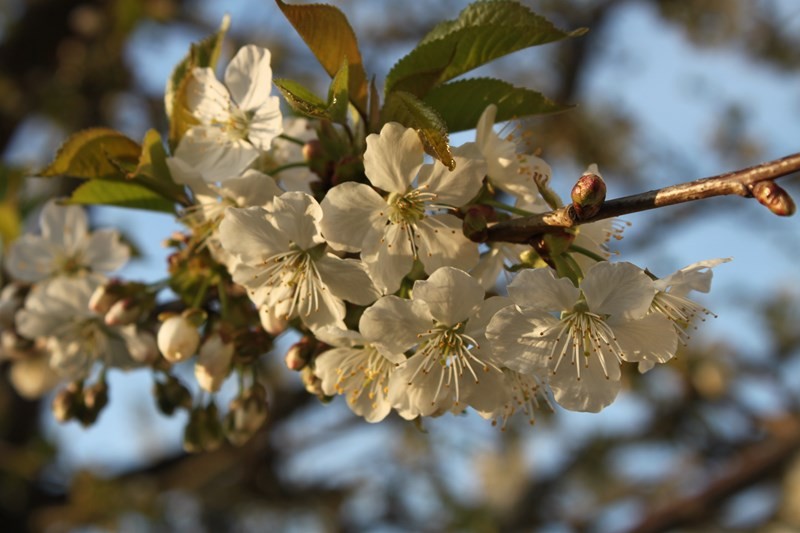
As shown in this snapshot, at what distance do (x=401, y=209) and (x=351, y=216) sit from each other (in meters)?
0.08

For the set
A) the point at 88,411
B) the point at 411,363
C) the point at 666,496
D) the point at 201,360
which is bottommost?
the point at 666,496

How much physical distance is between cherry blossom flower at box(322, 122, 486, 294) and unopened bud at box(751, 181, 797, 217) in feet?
1.28

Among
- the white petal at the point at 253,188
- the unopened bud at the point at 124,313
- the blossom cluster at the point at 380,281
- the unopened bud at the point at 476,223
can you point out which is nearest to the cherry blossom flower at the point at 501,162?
the blossom cluster at the point at 380,281

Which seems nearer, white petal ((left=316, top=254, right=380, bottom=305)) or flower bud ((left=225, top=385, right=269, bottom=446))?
white petal ((left=316, top=254, right=380, bottom=305))

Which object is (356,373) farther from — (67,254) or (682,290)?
(67,254)

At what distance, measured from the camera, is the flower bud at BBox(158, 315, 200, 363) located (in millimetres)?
1281

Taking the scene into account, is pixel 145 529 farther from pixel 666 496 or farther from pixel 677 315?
pixel 677 315

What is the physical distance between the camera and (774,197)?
0.78 metres

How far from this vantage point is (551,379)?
3.63ft

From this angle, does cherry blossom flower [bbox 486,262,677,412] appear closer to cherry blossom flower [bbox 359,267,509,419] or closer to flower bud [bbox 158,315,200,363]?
cherry blossom flower [bbox 359,267,509,419]

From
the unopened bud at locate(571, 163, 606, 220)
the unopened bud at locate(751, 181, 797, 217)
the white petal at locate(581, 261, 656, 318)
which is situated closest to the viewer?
the unopened bud at locate(751, 181, 797, 217)

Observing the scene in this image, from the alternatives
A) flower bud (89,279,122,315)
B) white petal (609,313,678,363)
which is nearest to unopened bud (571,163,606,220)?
white petal (609,313,678,363)

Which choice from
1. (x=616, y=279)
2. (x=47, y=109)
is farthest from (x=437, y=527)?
(x=616, y=279)

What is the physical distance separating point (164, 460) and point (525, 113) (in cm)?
326
